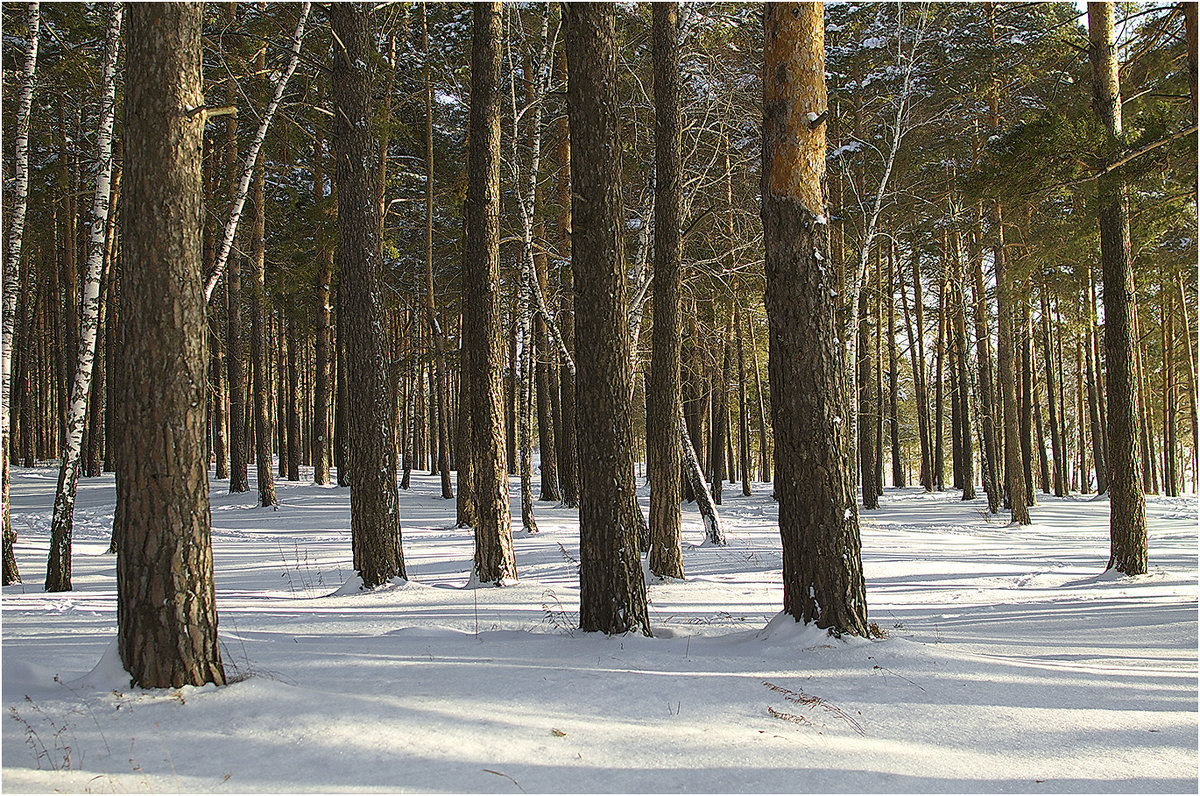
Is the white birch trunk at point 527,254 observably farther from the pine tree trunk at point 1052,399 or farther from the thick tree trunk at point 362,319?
the pine tree trunk at point 1052,399

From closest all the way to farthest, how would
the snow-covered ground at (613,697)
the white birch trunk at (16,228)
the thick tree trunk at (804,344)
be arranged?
the snow-covered ground at (613,697)
the thick tree trunk at (804,344)
the white birch trunk at (16,228)

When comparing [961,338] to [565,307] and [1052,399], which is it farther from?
[565,307]

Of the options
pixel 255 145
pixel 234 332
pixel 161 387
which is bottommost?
pixel 161 387

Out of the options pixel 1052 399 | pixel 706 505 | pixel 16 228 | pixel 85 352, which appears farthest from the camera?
pixel 1052 399

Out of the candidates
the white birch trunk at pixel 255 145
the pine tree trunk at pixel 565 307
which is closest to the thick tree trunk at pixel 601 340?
the white birch trunk at pixel 255 145

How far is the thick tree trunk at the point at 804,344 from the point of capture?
18.0ft

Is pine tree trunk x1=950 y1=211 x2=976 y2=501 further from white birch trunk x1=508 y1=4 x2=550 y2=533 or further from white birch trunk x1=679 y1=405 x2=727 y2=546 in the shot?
white birch trunk x1=508 y1=4 x2=550 y2=533

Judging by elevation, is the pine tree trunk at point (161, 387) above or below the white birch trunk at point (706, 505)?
above

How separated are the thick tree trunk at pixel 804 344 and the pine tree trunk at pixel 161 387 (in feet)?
12.4

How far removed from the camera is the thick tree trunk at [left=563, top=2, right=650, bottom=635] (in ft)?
18.8

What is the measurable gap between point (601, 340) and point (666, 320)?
381 cm

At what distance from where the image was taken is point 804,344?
558 centimetres

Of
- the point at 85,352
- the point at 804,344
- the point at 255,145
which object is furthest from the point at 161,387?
the point at 255,145

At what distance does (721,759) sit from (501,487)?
5.31 meters
